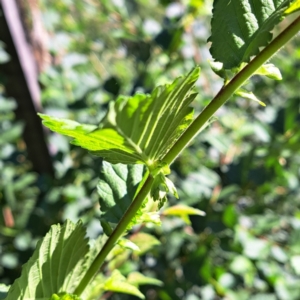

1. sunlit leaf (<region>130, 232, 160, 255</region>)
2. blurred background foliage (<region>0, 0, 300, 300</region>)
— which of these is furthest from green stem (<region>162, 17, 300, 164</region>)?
blurred background foliage (<region>0, 0, 300, 300</region>)

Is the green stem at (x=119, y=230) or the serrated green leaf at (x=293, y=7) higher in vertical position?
the serrated green leaf at (x=293, y=7)

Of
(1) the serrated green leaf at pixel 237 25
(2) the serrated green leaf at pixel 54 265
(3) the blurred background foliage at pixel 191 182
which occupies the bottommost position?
(3) the blurred background foliage at pixel 191 182

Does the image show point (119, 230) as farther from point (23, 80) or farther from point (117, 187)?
point (23, 80)

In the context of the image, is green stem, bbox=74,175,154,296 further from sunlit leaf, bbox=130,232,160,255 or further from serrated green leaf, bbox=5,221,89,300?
sunlit leaf, bbox=130,232,160,255

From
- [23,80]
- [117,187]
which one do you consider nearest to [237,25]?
[117,187]

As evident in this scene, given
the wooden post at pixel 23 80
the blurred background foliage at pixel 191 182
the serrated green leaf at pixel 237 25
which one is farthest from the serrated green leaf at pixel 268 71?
the wooden post at pixel 23 80

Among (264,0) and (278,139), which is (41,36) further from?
(264,0)

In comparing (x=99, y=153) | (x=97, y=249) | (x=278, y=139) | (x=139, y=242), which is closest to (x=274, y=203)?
(x=278, y=139)

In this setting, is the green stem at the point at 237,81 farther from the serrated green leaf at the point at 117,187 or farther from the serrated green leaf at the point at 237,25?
the serrated green leaf at the point at 117,187
